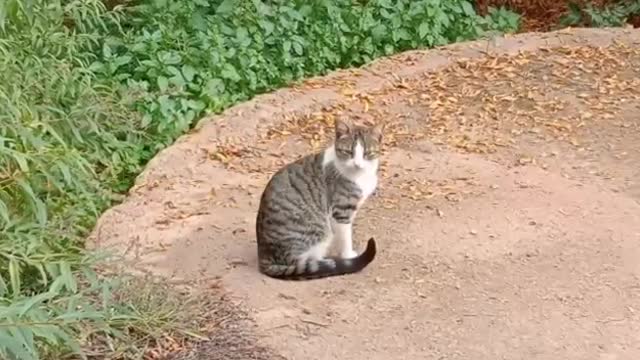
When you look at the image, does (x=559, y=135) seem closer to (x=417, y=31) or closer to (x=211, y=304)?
(x=417, y=31)

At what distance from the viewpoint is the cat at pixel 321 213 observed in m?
4.42

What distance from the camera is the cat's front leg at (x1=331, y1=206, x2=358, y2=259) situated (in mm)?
4477

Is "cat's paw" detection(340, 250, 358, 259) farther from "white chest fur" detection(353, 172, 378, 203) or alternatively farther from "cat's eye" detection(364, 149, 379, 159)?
"cat's eye" detection(364, 149, 379, 159)

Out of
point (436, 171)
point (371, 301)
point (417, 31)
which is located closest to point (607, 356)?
point (371, 301)

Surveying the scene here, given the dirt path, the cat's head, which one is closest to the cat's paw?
the dirt path

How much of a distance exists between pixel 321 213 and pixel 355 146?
0.30 m

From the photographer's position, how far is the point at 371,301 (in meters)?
4.23

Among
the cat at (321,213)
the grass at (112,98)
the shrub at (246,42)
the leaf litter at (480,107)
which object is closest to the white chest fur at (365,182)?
the cat at (321,213)

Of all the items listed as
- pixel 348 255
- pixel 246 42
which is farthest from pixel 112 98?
pixel 348 255

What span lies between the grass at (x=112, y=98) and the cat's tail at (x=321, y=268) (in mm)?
375

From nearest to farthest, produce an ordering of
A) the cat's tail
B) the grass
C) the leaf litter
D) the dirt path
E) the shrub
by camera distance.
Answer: the grass < the dirt path < the cat's tail < the leaf litter < the shrub

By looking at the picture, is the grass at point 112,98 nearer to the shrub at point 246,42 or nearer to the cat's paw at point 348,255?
the shrub at point 246,42

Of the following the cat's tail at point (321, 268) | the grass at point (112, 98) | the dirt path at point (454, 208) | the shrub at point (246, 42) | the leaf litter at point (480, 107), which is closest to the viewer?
the grass at point (112, 98)

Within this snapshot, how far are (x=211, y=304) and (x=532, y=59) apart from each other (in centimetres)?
324
